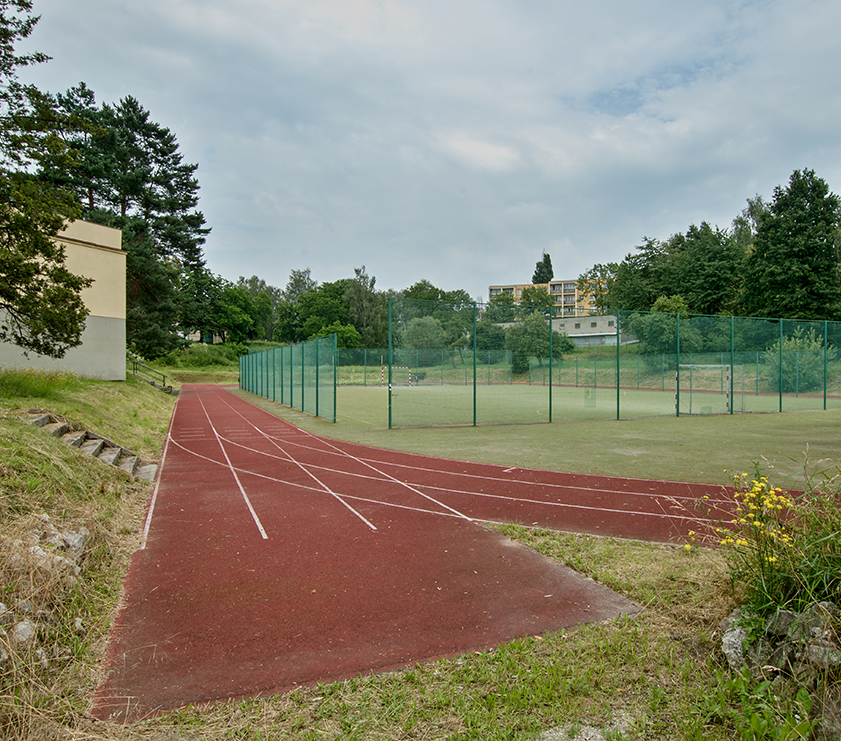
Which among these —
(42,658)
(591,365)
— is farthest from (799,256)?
(42,658)

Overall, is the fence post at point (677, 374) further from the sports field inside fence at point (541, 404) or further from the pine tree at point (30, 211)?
the pine tree at point (30, 211)

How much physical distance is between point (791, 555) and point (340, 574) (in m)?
2.99

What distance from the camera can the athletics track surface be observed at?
2.88 metres

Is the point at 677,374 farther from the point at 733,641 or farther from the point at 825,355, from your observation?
the point at 733,641

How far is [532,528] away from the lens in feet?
16.8

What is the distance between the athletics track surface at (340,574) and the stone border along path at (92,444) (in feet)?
1.71

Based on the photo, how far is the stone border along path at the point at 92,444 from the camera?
7.45 meters

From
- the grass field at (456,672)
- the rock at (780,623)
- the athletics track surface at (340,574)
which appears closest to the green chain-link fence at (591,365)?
the athletics track surface at (340,574)

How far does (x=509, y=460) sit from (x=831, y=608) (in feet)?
20.7

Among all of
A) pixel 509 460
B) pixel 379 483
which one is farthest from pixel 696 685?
pixel 509 460

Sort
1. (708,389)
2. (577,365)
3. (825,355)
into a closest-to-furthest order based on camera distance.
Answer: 1. (708,389)
2. (577,365)
3. (825,355)

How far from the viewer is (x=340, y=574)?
411cm

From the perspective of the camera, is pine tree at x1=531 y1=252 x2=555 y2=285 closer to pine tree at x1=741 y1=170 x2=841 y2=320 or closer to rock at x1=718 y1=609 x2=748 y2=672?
pine tree at x1=741 y1=170 x2=841 y2=320

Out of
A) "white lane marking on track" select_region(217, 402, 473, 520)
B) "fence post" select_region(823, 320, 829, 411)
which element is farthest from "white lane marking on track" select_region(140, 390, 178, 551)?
"fence post" select_region(823, 320, 829, 411)
